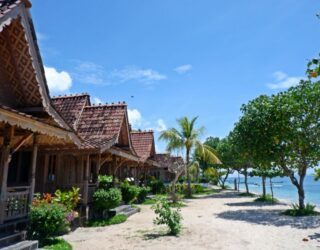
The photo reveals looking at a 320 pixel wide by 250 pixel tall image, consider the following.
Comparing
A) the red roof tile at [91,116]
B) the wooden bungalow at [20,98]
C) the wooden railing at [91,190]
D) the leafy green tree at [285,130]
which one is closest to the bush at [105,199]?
the wooden railing at [91,190]

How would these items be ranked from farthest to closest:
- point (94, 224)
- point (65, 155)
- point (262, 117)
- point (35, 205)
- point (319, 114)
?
1. point (262, 117)
2. point (319, 114)
3. point (65, 155)
4. point (94, 224)
5. point (35, 205)

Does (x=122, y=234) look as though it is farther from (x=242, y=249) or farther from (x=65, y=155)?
(x=65, y=155)

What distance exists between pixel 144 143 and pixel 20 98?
1747cm

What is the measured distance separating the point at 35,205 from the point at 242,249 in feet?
18.1

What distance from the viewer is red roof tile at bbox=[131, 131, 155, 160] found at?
984 inches

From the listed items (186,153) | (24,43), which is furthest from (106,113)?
(186,153)

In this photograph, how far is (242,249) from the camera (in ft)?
27.3

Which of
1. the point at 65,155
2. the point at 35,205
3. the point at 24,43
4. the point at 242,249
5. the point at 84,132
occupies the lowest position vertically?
the point at 242,249

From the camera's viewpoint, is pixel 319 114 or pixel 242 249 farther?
pixel 319 114

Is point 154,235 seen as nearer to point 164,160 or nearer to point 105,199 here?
point 105,199

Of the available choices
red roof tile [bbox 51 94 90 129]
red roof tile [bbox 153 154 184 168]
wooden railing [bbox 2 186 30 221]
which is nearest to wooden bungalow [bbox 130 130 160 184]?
red roof tile [bbox 153 154 184 168]

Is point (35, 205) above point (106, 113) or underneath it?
underneath

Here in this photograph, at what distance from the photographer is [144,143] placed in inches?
1022

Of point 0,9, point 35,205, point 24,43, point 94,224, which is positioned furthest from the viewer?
point 94,224
